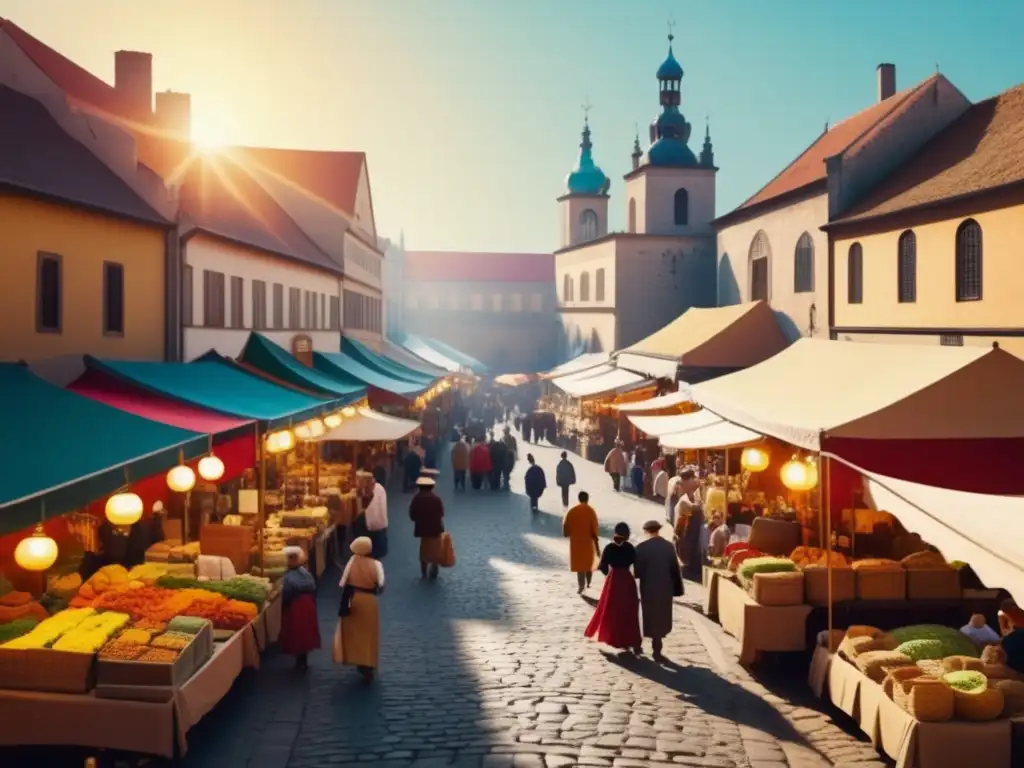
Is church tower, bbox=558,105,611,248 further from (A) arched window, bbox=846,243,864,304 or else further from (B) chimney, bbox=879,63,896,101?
(A) arched window, bbox=846,243,864,304

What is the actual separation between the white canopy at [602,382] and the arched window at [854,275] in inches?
278

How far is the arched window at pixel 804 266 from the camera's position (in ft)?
106

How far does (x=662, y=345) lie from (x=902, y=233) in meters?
9.56

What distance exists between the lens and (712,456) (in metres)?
25.2

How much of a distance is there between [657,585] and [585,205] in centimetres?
6102

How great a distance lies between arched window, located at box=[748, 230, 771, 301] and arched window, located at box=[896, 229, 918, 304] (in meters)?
10.3

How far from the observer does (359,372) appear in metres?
32.2

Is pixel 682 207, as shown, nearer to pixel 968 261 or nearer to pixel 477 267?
pixel 968 261

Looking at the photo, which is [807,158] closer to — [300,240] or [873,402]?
[300,240]

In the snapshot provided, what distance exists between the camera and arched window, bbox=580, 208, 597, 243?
71.8 m

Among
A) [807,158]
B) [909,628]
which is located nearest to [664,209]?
[807,158]

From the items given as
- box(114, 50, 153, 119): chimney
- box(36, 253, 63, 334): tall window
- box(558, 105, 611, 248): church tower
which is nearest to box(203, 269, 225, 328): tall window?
box(36, 253, 63, 334): tall window

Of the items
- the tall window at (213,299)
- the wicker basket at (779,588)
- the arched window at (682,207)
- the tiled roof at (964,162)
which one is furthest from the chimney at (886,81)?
the wicker basket at (779,588)

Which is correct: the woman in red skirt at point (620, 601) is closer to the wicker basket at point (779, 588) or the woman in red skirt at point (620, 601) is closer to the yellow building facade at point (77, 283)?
the wicker basket at point (779, 588)
